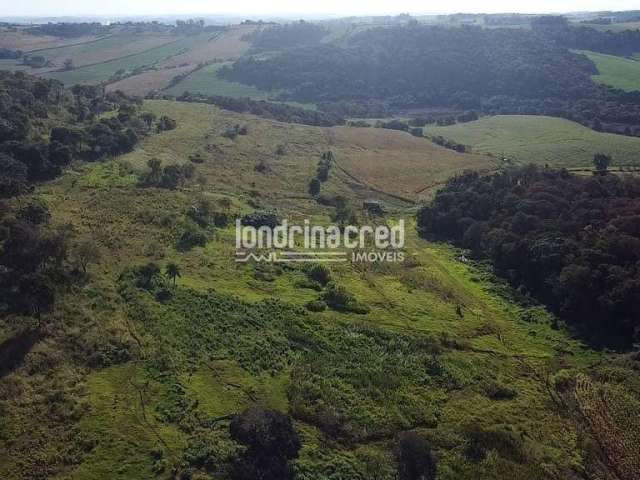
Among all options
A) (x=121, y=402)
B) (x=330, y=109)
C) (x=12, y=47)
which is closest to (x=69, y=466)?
(x=121, y=402)

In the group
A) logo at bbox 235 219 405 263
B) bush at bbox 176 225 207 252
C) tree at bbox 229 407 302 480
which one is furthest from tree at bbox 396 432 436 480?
bush at bbox 176 225 207 252

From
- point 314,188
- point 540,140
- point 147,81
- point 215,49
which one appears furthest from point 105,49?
point 540,140

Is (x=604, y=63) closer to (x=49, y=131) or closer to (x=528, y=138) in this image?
(x=528, y=138)

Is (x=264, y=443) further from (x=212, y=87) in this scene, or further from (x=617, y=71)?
(x=617, y=71)

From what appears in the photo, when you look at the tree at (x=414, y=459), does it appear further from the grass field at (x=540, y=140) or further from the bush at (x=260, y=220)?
the grass field at (x=540, y=140)

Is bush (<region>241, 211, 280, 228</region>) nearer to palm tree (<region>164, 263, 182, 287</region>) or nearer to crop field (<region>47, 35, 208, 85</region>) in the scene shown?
palm tree (<region>164, 263, 182, 287</region>)

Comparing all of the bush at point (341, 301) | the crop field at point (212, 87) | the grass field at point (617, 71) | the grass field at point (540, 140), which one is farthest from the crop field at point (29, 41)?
the bush at point (341, 301)
